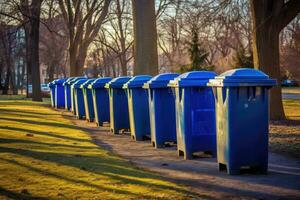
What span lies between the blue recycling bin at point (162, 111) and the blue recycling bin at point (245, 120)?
3029 millimetres

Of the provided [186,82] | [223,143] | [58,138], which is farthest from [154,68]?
[223,143]

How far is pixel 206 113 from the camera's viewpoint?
30.6ft

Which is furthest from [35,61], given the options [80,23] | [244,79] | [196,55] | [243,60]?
[244,79]

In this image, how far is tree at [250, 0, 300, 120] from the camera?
1636 centimetres

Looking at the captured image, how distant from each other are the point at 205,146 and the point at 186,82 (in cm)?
114

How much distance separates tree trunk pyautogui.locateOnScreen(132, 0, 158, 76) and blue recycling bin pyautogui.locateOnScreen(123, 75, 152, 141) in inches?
220

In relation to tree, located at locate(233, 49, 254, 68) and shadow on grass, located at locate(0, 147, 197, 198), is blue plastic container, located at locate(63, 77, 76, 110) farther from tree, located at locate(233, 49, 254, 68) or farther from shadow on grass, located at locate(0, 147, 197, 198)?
tree, located at locate(233, 49, 254, 68)

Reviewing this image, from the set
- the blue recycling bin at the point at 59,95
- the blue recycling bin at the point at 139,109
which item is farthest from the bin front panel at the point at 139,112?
the blue recycling bin at the point at 59,95

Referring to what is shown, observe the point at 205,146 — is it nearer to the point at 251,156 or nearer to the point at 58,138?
the point at 251,156

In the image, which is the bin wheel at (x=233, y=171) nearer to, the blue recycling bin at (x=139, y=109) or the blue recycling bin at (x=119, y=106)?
the blue recycling bin at (x=139, y=109)

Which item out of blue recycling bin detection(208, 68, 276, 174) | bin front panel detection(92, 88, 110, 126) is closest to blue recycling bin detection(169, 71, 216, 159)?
blue recycling bin detection(208, 68, 276, 174)

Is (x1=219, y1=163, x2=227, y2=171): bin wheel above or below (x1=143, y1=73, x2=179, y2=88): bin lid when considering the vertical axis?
below

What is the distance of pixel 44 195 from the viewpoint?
6.23 metres

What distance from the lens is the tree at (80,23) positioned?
115 feet
